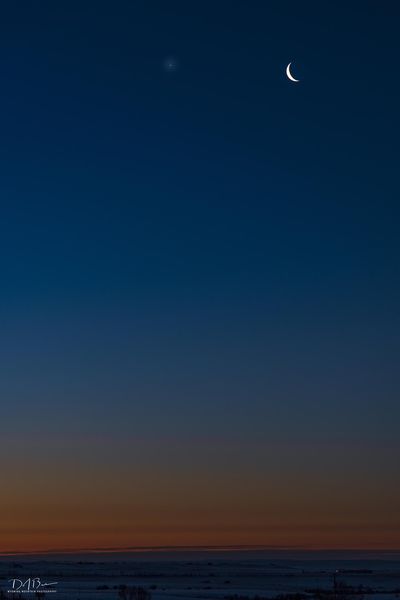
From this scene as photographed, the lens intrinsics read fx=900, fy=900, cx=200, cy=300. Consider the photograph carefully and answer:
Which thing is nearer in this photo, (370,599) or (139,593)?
(139,593)

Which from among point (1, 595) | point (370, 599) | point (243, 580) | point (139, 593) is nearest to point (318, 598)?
point (370, 599)

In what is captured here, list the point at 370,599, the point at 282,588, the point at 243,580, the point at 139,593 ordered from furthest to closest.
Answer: the point at 243,580 < the point at 282,588 < the point at 370,599 < the point at 139,593

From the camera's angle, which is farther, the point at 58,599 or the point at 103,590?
the point at 103,590

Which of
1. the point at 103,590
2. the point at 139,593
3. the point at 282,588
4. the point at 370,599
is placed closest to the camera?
the point at 139,593

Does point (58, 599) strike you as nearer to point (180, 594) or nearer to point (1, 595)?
point (1, 595)

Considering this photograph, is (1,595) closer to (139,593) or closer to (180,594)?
(139,593)

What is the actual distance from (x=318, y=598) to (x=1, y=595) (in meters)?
21.6

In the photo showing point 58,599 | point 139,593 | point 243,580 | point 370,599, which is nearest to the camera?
point 139,593

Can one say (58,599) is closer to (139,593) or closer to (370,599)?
(139,593)

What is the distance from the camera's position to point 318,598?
6197 cm

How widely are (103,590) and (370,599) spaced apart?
20347 mm

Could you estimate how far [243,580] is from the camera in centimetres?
9425

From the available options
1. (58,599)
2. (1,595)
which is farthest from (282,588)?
(1,595)

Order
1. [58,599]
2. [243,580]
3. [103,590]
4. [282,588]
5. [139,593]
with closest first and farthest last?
[139,593] < [58,599] < [103,590] < [282,588] < [243,580]
